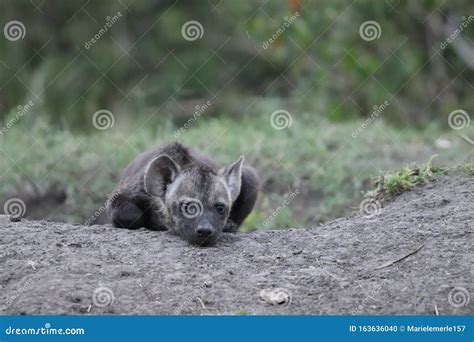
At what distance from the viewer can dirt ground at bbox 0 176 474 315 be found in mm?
5180

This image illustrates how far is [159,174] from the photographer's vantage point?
7.29m

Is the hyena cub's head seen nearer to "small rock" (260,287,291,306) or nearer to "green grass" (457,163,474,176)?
"small rock" (260,287,291,306)

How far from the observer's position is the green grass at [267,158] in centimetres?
1005

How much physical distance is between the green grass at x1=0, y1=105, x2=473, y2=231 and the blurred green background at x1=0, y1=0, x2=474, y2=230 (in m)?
0.03

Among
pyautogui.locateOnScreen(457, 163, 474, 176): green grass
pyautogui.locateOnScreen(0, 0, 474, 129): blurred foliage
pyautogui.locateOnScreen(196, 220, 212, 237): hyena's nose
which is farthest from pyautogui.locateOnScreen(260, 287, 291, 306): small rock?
pyautogui.locateOnScreen(0, 0, 474, 129): blurred foliage

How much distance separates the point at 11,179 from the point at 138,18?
21.7 ft

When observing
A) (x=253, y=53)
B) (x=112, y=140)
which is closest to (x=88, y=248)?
(x=112, y=140)

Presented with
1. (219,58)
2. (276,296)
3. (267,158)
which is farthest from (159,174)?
(219,58)

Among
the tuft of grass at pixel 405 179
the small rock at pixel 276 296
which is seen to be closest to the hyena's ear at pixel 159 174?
the tuft of grass at pixel 405 179

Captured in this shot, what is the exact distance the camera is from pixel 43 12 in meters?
15.0

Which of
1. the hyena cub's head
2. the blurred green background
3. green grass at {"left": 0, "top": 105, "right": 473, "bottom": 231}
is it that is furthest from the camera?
the blurred green background

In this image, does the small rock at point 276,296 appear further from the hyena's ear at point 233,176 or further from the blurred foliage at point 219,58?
the blurred foliage at point 219,58

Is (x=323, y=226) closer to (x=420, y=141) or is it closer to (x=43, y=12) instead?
(x=420, y=141)

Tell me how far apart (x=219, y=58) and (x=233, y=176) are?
8999 mm
